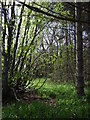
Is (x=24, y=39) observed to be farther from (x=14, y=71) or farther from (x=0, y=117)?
(x=0, y=117)

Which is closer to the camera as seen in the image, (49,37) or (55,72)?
(49,37)

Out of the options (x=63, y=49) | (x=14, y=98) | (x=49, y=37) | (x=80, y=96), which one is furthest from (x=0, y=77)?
(x=63, y=49)

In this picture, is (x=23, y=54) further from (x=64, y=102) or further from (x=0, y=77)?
(x=64, y=102)

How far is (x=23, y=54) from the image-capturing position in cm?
667

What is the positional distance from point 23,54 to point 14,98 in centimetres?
160

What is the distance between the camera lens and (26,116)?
423 centimetres

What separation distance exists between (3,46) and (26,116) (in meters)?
2.48

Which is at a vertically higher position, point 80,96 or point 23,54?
point 23,54

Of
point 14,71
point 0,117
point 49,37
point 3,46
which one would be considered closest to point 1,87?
point 14,71

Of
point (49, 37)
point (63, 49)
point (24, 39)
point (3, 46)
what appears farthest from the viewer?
point (63, 49)

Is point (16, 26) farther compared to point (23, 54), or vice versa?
point (23, 54)

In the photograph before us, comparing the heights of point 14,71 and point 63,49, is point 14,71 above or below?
below

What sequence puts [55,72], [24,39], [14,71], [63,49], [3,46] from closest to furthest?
[3,46], [14,71], [24,39], [63,49], [55,72]

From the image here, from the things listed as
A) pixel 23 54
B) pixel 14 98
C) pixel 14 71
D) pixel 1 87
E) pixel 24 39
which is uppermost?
pixel 24 39
